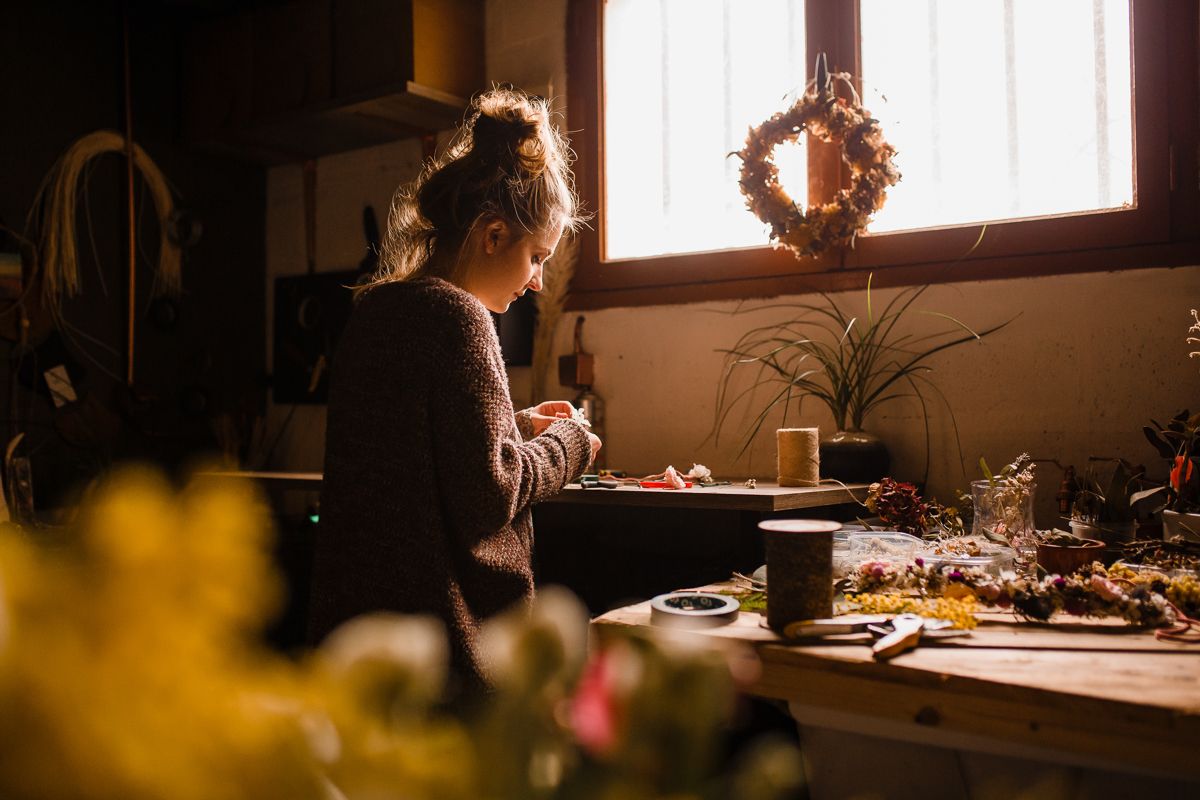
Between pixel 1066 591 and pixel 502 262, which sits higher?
pixel 502 262

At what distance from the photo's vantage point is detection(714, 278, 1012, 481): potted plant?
2.28m

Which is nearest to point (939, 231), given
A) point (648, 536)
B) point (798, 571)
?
point (648, 536)

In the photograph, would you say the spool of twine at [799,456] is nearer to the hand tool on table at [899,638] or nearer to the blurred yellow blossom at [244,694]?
the hand tool on table at [899,638]

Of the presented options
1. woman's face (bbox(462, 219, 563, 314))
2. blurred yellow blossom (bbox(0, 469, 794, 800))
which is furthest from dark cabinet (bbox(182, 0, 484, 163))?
blurred yellow blossom (bbox(0, 469, 794, 800))

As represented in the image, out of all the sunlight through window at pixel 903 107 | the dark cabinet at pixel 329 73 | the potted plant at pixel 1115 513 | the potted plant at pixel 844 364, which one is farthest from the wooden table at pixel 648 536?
the dark cabinet at pixel 329 73

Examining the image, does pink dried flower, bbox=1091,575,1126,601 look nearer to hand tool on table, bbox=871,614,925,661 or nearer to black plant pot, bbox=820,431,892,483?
hand tool on table, bbox=871,614,925,661

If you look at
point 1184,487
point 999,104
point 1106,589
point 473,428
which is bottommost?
point 1106,589

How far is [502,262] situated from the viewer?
1.68m

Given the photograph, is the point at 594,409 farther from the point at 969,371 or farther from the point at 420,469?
the point at 420,469

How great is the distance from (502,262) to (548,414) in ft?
1.63

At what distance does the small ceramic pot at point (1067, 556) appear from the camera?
145 centimetres

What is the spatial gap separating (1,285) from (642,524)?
88.5 inches

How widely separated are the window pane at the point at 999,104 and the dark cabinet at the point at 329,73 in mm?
1383

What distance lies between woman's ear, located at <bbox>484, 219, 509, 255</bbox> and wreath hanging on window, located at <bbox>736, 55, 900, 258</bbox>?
3.26ft
